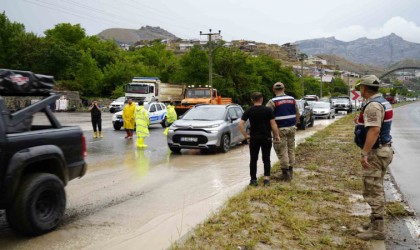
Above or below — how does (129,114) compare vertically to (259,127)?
below

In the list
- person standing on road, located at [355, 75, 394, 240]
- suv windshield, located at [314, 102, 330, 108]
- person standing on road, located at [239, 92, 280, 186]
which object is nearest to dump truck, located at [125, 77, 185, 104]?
suv windshield, located at [314, 102, 330, 108]

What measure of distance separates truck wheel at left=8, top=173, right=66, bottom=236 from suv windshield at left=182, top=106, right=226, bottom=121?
8619mm

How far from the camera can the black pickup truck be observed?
5070 millimetres

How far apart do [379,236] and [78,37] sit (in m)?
87.2

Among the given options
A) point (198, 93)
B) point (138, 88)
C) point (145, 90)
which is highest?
point (138, 88)

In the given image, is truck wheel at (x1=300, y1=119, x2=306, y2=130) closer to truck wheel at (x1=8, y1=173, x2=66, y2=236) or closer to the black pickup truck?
the black pickup truck

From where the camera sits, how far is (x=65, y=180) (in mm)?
6031

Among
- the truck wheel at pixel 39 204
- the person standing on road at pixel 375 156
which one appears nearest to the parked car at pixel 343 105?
the person standing on road at pixel 375 156

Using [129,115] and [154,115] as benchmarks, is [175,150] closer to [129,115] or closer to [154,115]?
[129,115]

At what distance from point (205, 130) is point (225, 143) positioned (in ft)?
3.08

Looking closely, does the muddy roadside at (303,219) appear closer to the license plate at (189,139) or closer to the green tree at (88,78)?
the license plate at (189,139)

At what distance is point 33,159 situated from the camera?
5289mm

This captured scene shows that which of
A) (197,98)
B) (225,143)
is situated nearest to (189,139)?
(225,143)

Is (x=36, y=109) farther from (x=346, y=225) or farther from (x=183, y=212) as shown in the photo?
(x=346, y=225)
